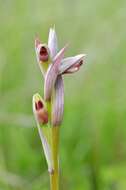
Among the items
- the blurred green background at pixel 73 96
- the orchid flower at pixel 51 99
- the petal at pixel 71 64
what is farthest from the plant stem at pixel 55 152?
the blurred green background at pixel 73 96

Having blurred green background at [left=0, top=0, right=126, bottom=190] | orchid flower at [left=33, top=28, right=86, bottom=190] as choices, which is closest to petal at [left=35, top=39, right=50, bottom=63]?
orchid flower at [left=33, top=28, right=86, bottom=190]

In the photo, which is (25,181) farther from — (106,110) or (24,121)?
(106,110)

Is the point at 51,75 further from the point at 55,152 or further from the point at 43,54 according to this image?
the point at 55,152

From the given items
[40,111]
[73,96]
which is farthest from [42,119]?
[73,96]

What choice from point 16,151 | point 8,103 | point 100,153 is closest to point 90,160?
point 100,153

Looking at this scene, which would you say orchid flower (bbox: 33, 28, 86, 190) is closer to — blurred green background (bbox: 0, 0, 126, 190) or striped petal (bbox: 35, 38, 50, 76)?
striped petal (bbox: 35, 38, 50, 76)

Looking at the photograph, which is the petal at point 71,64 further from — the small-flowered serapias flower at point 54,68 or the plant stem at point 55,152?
the plant stem at point 55,152

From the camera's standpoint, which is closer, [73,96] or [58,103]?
[58,103]
